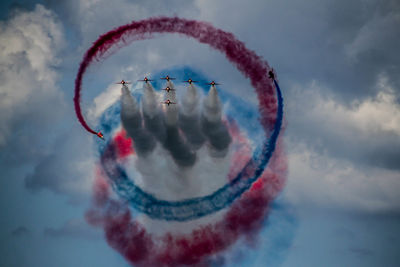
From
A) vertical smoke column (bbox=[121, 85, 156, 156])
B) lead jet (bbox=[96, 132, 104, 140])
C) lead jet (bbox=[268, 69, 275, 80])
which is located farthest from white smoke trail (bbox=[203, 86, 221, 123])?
lead jet (bbox=[96, 132, 104, 140])

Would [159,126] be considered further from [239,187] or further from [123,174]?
[239,187]

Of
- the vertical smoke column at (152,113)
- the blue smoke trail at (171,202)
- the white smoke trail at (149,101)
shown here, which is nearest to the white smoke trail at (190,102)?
the vertical smoke column at (152,113)

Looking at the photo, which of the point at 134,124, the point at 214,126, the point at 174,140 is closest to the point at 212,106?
the point at 214,126

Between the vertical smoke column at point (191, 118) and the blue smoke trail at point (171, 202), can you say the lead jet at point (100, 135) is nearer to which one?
the blue smoke trail at point (171, 202)

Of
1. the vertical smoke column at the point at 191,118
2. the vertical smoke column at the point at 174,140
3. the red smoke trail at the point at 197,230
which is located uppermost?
the vertical smoke column at the point at 191,118

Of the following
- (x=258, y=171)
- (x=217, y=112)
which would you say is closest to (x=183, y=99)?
(x=217, y=112)
